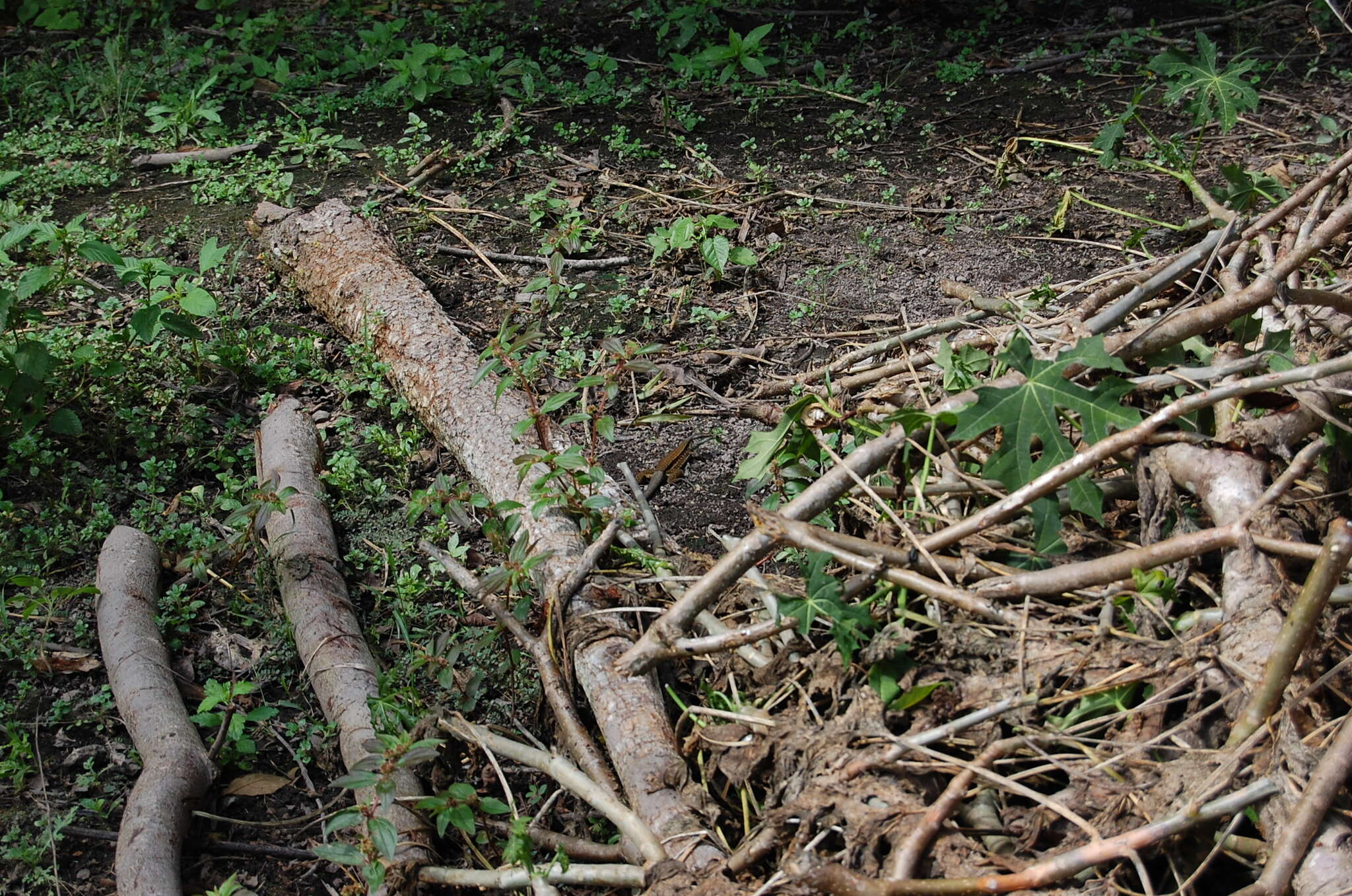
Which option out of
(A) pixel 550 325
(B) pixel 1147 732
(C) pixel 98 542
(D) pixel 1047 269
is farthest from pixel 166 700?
(D) pixel 1047 269

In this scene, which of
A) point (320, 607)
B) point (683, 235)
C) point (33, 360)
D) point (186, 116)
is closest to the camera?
point (320, 607)

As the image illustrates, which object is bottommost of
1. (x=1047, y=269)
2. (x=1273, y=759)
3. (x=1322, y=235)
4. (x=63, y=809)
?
(x=63, y=809)

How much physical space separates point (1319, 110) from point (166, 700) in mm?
5239

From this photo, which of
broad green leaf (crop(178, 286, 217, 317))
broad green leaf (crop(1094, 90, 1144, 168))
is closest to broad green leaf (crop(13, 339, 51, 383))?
broad green leaf (crop(178, 286, 217, 317))

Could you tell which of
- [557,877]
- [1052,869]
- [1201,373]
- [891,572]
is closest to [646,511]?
[891,572]

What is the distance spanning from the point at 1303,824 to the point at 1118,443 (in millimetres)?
708

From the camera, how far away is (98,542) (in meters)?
3.07

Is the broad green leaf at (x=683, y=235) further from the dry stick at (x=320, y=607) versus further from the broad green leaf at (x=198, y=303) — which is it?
the broad green leaf at (x=198, y=303)

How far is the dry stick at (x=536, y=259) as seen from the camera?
13.8ft

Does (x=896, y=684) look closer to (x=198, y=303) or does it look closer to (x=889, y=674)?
(x=889, y=674)

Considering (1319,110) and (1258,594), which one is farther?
(1319,110)

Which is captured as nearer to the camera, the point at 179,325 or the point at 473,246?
the point at 179,325

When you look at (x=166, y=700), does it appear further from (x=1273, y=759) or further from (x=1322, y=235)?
(x=1322, y=235)

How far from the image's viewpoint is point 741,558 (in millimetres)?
2049
